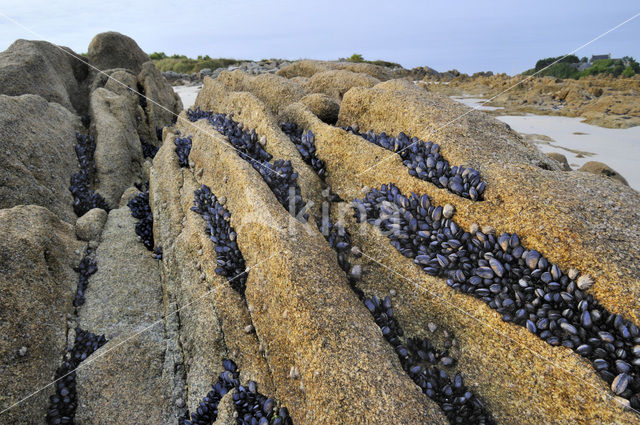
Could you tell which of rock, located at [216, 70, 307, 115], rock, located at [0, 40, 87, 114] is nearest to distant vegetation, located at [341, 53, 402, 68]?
rock, located at [0, 40, 87, 114]

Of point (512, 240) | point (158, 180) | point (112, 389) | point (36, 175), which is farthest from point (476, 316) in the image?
point (36, 175)

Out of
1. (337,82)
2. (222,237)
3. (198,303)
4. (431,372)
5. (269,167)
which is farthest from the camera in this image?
(337,82)

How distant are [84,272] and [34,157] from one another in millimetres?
3570

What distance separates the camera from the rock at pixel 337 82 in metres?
9.51

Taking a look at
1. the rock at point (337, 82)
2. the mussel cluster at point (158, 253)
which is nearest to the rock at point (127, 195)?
the mussel cluster at point (158, 253)

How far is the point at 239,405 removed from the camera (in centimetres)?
411

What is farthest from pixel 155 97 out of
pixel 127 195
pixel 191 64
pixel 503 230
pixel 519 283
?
pixel 191 64

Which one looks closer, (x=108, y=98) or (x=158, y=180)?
(x=158, y=180)

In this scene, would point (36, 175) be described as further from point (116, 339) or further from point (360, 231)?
point (360, 231)

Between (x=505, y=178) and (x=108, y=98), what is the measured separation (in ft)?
43.8

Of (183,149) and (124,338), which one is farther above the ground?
(183,149)

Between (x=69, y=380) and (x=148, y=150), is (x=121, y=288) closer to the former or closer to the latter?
(x=69, y=380)

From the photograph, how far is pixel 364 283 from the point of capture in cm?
492

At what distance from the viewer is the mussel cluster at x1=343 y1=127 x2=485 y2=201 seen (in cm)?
474
